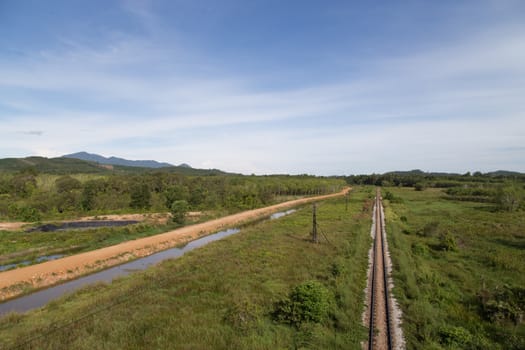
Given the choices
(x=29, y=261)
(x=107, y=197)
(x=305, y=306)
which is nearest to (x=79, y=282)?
(x=29, y=261)

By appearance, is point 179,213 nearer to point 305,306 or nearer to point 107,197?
point 107,197

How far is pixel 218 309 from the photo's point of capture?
45.0 feet

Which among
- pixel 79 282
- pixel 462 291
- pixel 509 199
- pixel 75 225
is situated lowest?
pixel 75 225

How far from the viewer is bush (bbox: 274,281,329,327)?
38.2 ft

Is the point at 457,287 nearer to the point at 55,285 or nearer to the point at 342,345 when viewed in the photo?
the point at 342,345

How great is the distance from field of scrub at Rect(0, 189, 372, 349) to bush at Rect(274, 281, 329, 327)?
0.04m

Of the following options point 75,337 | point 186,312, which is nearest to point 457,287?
point 186,312

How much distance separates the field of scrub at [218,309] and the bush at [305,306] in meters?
0.04

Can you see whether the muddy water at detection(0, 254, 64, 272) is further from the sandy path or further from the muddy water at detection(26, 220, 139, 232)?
the muddy water at detection(26, 220, 139, 232)

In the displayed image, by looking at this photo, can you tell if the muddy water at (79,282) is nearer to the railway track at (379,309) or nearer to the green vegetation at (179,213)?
the green vegetation at (179,213)

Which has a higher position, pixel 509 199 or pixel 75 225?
pixel 509 199

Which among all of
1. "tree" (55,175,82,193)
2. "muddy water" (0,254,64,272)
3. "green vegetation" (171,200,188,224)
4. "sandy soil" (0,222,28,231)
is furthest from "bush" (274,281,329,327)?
"tree" (55,175,82,193)

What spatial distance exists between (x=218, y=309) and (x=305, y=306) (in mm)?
4792

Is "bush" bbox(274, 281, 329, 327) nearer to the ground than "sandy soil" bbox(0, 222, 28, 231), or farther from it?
farther from it
